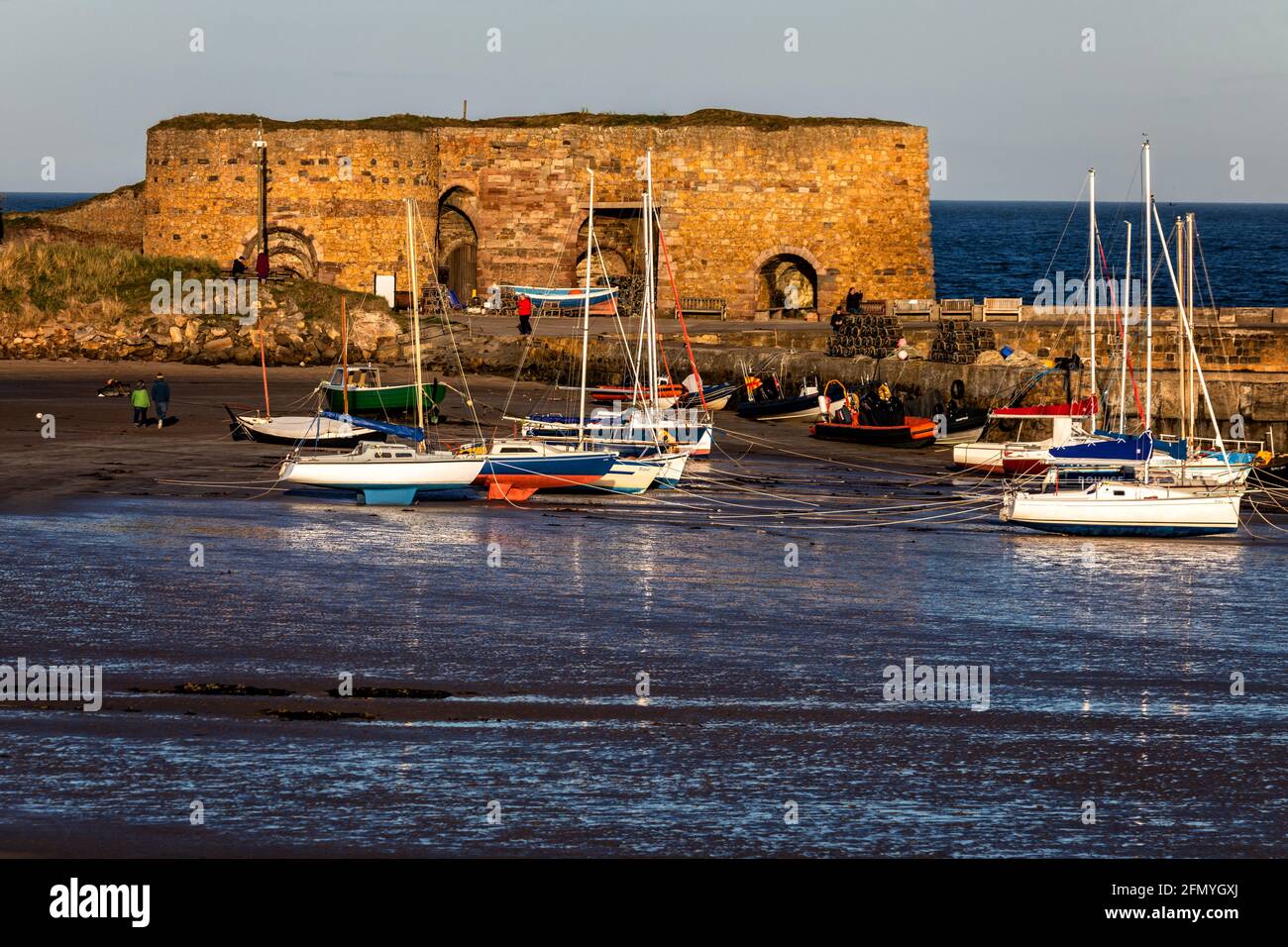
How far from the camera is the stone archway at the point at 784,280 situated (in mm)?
54125

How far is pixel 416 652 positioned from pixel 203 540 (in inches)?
306

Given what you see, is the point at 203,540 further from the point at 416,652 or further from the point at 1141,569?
the point at 1141,569

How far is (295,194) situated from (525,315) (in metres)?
9.30

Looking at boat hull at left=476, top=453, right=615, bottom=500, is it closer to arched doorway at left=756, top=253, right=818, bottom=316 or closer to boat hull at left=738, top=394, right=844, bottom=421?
boat hull at left=738, top=394, right=844, bottom=421

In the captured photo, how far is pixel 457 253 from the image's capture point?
187 feet

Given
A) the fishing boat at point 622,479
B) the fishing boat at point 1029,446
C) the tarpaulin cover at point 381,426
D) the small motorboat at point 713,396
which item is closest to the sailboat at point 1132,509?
the fishing boat at point 1029,446

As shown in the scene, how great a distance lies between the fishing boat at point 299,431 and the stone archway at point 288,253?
18442 mm

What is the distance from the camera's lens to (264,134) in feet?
173

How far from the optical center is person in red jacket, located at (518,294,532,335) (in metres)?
48.6

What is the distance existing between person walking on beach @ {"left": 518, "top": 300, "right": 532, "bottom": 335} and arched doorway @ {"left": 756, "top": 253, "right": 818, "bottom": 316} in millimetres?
8062

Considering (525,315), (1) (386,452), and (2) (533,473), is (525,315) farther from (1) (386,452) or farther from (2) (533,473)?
(1) (386,452)

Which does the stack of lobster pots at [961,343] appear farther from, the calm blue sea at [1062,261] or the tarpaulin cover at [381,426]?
the calm blue sea at [1062,261]

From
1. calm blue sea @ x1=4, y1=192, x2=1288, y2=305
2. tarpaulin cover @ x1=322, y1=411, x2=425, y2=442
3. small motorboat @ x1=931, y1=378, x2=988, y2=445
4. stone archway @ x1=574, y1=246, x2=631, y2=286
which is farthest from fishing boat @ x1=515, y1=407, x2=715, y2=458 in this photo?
calm blue sea @ x1=4, y1=192, x2=1288, y2=305
